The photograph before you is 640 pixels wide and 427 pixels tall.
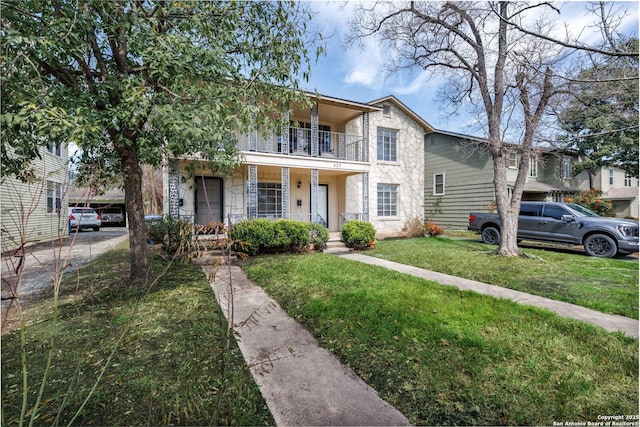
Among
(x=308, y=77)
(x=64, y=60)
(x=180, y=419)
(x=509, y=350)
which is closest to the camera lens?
(x=180, y=419)

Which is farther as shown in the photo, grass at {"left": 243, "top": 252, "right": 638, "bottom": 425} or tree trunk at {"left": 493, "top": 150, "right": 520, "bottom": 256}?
tree trunk at {"left": 493, "top": 150, "right": 520, "bottom": 256}

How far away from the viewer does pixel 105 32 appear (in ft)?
15.2

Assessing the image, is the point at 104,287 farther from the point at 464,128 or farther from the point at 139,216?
the point at 464,128

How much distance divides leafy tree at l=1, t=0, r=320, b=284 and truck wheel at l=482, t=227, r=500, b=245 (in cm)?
969

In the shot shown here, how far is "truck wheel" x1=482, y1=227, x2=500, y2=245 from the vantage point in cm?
1138

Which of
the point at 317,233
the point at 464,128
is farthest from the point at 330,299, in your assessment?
the point at 464,128

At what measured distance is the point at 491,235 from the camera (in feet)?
38.1

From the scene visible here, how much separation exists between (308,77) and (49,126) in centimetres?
434

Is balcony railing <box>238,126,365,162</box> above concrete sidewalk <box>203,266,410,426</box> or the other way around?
above

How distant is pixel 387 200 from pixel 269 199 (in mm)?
6032

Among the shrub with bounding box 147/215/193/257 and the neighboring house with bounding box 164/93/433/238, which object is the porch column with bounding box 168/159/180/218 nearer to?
the shrub with bounding box 147/215/193/257

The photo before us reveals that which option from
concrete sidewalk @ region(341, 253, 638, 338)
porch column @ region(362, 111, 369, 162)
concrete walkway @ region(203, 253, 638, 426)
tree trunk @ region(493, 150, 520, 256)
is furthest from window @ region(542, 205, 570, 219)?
porch column @ region(362, 111, 369, 162)

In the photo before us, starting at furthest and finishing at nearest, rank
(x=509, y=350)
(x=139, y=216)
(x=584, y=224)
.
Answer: (x=584, y=224)
(x=139, y=216)
(x=509, y=350)

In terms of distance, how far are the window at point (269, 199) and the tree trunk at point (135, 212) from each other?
727cm
